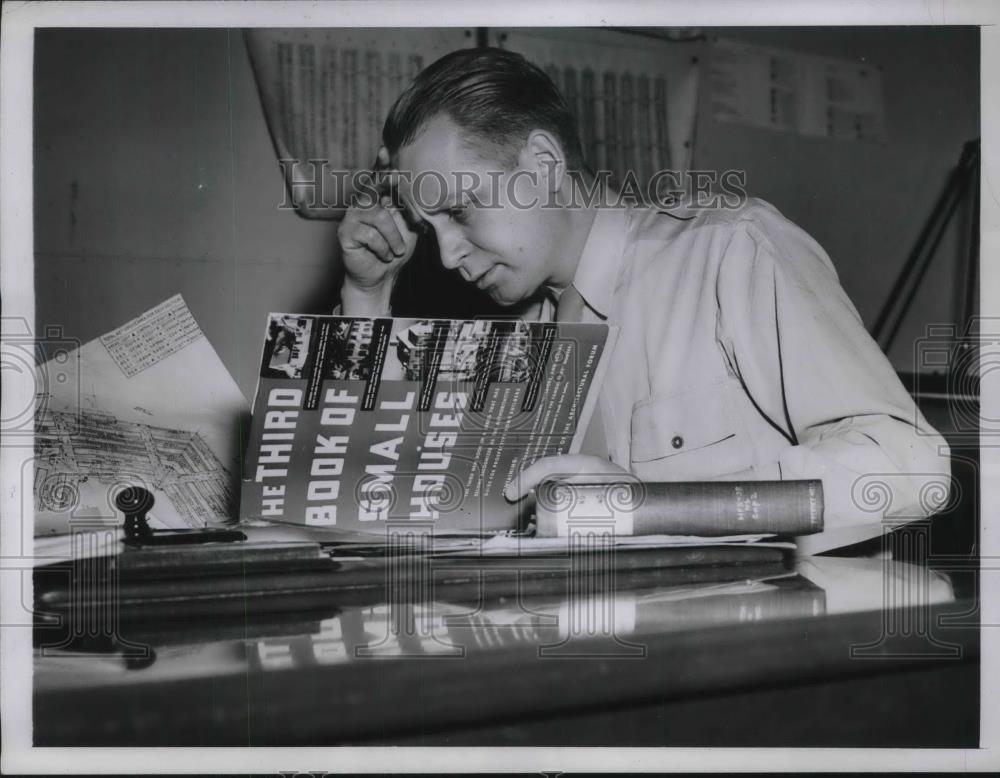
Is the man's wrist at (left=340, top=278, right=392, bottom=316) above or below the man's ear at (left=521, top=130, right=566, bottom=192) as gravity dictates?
below

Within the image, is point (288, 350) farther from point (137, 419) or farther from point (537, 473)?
point (537, 473)

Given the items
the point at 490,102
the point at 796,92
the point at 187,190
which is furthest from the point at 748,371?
the point at 187,190

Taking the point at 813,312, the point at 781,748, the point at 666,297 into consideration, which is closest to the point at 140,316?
the point at 666,297

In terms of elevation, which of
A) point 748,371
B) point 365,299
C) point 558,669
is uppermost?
point 365,299

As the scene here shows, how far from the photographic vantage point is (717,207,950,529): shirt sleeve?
1.48 meters

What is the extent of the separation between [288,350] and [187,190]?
12.3 inches

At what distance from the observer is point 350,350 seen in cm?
153

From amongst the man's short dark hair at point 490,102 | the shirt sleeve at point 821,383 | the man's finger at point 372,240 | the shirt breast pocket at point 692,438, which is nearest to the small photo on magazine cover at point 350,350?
the man's finger at point 372,240

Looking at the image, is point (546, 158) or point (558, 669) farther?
point (546, 158)

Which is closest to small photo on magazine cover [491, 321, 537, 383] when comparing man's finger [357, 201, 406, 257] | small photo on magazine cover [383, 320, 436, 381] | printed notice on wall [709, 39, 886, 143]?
small photo on magazine cover [383, 320, 436, 381]

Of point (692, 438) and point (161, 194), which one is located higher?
point (161, 194)

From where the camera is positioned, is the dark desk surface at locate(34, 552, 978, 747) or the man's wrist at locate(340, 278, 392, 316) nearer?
the dark desk surface at locate(34, 552, 978, 747)

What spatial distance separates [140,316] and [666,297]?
Result: 0.86m

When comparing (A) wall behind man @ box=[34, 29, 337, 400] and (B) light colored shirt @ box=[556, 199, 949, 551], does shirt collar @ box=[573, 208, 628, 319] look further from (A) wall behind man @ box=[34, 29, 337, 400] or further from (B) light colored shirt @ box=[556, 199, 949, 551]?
(A) wall behind man @ box=[34, 29, 337, 400]
